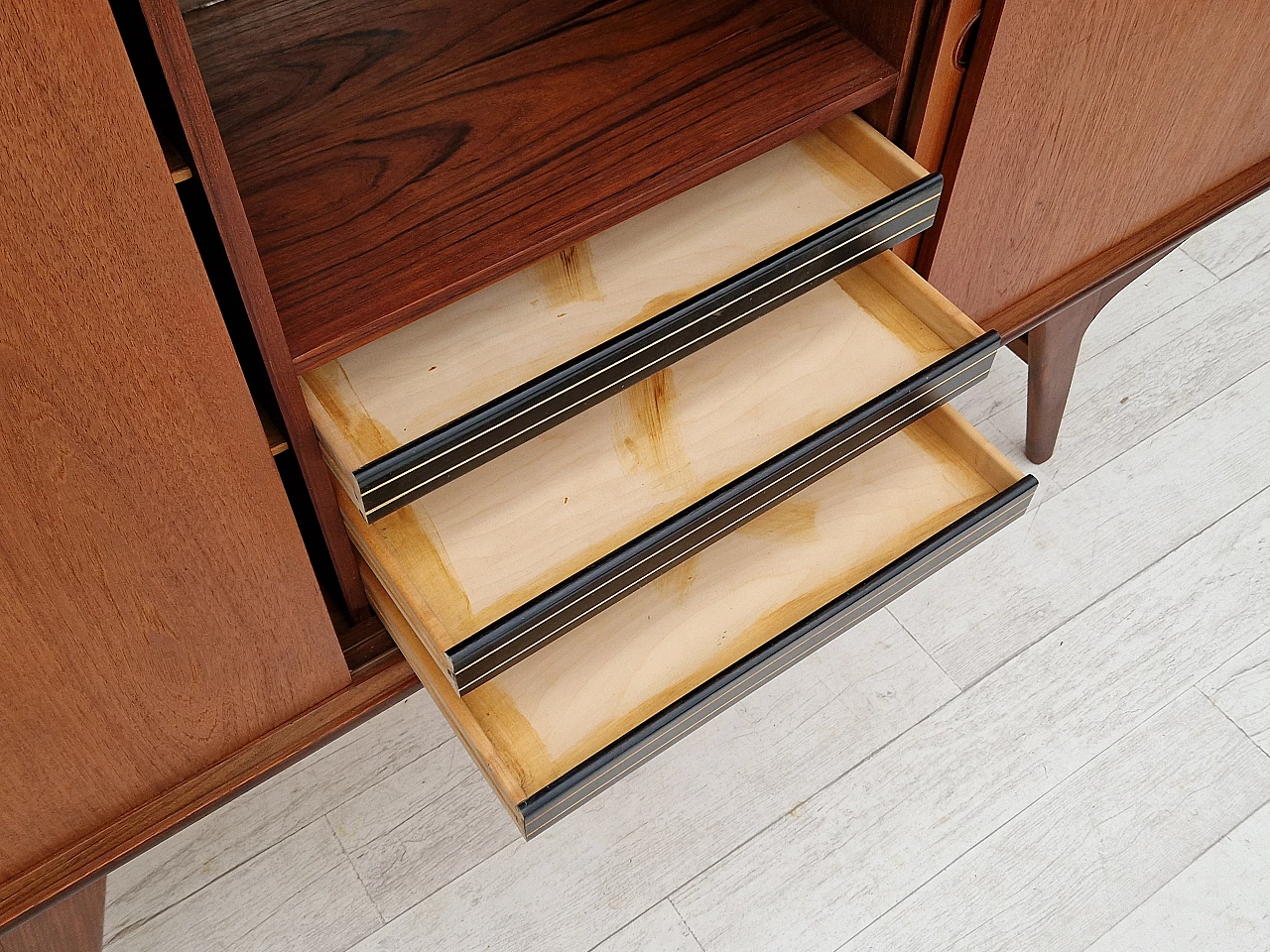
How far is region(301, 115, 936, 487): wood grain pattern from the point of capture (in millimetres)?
611

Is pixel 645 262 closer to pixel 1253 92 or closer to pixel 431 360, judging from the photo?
pixel 431 360

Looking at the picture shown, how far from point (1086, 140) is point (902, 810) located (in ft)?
1.77

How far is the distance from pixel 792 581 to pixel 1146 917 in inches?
18.4

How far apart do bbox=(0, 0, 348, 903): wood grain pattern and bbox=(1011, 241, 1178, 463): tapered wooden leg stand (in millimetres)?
648

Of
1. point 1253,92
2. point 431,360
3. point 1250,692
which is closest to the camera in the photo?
point 431,360

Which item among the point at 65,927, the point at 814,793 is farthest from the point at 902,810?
→ the point at 65,927

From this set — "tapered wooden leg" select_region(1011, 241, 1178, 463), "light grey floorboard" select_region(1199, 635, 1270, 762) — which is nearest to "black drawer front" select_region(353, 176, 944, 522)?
"tapered wooden leg" select_region(1011, 241, 1178, 463)

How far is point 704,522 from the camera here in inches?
25.7

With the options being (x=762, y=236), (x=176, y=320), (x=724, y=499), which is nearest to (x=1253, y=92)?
(x=762, y=236)

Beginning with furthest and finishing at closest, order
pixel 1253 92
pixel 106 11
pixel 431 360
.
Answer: pixel 1253 92 < pixel 431 360 < pixel 106 11

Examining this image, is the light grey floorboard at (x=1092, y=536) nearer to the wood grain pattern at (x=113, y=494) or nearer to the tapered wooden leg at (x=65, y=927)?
the wood grain pattern at (x=113, y=494)

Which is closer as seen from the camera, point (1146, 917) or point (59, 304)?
point (59, 304)

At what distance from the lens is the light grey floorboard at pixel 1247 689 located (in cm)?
102

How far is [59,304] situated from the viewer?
16.8 inches
